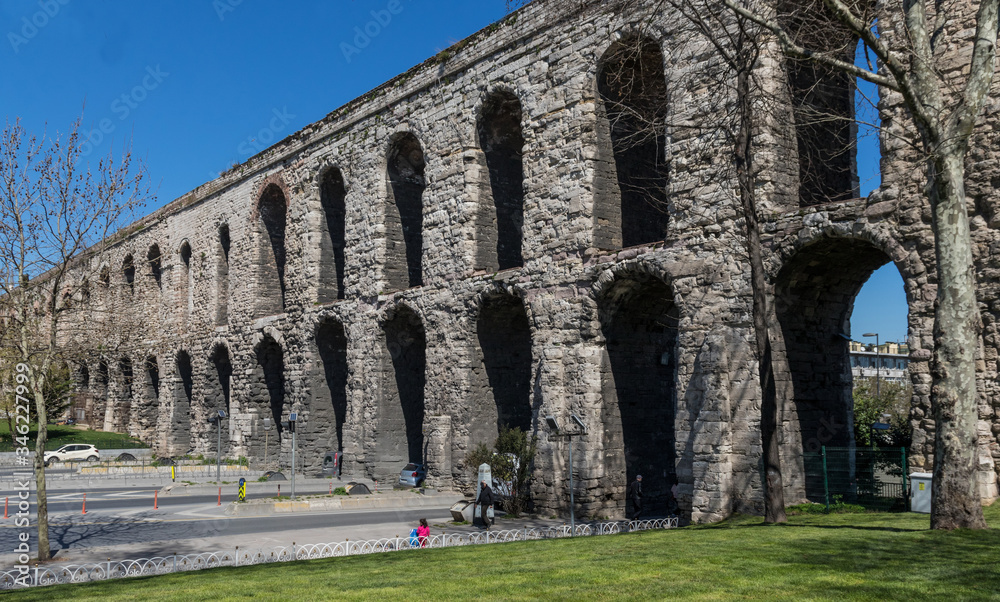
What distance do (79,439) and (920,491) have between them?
41.7 meters

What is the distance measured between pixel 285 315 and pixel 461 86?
12073mm

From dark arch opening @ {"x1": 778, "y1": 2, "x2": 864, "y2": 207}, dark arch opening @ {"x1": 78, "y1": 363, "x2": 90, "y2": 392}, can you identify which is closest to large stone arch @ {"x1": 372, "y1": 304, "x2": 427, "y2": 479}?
dark arch opening @ {"x1": 778, "y1": 2, "x2": 864, "y2": 207}

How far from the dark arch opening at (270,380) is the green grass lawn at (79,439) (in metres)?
12.7

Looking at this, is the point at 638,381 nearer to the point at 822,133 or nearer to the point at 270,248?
A: the point at 822,133

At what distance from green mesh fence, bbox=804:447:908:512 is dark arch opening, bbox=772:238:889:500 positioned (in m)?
0.14

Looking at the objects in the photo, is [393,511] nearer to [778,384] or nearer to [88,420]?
[778,384]

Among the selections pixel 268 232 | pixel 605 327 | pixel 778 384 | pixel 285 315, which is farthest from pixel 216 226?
pixel 778 384

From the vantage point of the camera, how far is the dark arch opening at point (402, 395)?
85.1 ft

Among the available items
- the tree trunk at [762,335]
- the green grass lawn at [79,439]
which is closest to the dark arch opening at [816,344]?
the tree trunk at [762,335]

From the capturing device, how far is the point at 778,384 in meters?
15.9

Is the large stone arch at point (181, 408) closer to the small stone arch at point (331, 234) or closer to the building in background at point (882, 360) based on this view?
the small stone arch at point (331, 234)

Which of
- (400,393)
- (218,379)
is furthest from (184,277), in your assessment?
(400,393)

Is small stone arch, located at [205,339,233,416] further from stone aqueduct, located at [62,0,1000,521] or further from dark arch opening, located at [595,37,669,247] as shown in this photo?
dark arch opening, located at [595,37,669,247]

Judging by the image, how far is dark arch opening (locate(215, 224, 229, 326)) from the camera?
36.8 m
